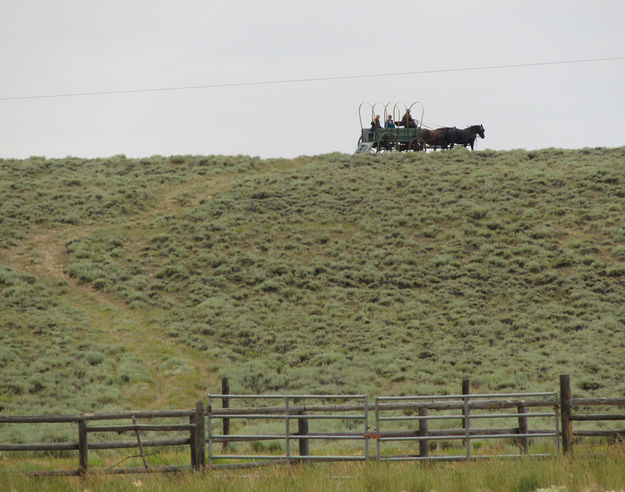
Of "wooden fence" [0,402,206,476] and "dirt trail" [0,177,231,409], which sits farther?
"dirt trail" [0,177,231,409]

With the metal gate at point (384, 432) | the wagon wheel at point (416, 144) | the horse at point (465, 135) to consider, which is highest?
the horse at point (465, 135)

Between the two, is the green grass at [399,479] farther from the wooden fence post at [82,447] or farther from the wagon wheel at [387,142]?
the wagon wheel at [387,142]

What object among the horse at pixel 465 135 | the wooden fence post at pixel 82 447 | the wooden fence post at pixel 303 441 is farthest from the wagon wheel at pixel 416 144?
the wooden fence post at pixel 82 447

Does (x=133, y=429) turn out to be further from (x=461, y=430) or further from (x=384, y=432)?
(x=461, y=430)

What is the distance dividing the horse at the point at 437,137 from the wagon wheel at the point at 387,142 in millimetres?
2038

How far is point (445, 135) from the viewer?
5178cm

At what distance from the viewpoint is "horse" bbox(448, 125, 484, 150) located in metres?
52.2

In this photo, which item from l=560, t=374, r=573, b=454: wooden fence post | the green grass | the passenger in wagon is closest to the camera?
the green grass

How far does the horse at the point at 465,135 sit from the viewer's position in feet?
171

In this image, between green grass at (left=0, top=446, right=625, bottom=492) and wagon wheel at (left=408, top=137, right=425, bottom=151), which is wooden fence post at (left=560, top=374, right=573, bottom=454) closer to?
green grass at (left=0, top=446, right=625, bottom=492)

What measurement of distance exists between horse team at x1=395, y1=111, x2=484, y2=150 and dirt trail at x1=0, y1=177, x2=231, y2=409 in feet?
49.9

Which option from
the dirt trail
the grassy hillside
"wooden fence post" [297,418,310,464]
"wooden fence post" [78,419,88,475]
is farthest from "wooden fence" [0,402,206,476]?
the dirt trail

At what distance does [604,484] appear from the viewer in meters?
9.18

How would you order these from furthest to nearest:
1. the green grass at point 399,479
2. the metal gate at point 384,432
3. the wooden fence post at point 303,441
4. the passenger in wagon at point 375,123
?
the passenger in wagon at point 375,123 → the wooden fence post at point 303,441 → the metal gate at point 384,432 → the green grass at point 399,479
